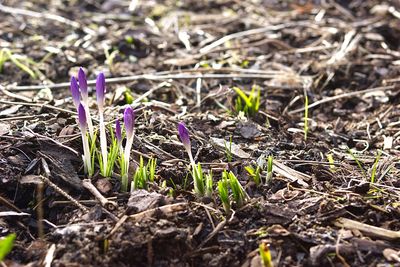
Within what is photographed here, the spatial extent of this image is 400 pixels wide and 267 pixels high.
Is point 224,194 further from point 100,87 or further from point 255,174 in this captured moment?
point 100,87

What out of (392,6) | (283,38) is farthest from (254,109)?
(392,6)

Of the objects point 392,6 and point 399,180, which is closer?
point 399,180

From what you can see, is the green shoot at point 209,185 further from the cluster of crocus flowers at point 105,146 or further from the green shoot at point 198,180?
the cluster of crocus flowers at point 105,146

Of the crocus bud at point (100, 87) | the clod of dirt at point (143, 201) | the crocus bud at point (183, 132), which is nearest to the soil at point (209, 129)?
the clod of dirt at point (143, 201)

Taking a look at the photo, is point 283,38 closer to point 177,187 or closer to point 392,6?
point 392,6

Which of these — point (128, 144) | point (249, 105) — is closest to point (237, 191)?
point (128, 144)
